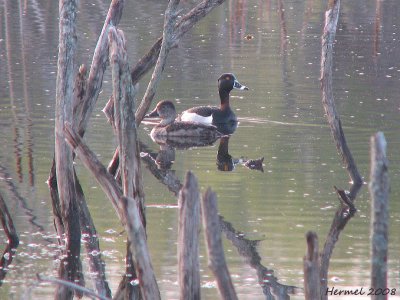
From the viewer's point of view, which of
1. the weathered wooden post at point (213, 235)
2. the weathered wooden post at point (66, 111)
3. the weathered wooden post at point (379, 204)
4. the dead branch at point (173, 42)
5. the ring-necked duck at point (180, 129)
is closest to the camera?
the weathered wooden post at point (379, 204)

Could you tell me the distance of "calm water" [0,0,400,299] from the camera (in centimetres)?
899

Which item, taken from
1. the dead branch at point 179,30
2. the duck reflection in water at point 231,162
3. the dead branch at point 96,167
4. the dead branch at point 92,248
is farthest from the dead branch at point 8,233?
the duck reflection in water at point 231,162

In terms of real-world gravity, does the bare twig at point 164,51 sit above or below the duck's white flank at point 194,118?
above

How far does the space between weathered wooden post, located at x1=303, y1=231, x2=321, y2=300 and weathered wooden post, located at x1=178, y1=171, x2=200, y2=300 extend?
706 mm

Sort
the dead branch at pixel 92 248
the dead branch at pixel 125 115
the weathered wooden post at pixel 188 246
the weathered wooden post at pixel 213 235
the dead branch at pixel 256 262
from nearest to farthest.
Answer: the weathered wooden post at pixel 213 235 → the weathered wooden post at pixel 188 246 → the dead branch at pixel 125 115 → the dead branch at pixel 256 262 → the dead branch at pixel 92 248

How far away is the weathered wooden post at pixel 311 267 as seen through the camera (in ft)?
18.2

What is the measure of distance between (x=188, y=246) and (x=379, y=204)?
4.64ft

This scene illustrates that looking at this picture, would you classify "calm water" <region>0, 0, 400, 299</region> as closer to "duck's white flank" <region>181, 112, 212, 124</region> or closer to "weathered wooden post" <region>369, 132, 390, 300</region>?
"duck's white flank" <region>181, 112, 212, 124</region>

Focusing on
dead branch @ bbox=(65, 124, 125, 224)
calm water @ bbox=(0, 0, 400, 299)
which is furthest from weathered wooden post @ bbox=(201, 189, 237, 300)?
dead branch @ bbox=(65, 124, 125, 224)

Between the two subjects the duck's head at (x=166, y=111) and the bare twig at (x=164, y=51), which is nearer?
the bare twig at (x=164, y=51)

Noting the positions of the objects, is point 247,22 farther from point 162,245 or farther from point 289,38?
point 162,245

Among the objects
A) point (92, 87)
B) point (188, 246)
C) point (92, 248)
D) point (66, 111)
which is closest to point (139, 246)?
point (188, 246)

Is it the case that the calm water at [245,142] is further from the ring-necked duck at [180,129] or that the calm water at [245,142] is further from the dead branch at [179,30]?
the dead branch at [179,30]

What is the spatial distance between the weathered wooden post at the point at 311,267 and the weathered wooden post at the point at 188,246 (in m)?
Answer: 0.71
